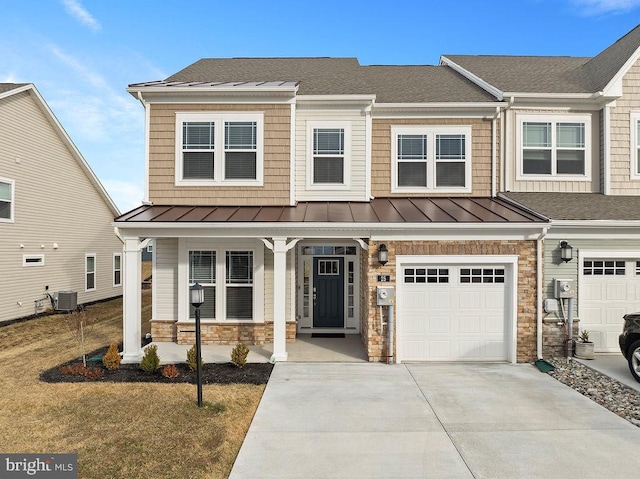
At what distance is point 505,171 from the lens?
9875 millimetres

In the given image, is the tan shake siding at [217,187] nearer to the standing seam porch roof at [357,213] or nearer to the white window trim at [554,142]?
the standing seam porch roof at [357,213]

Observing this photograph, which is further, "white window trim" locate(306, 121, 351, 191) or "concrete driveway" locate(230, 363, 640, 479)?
"white window trim" locate(306, 121, 351, 191)

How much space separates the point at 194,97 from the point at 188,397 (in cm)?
703

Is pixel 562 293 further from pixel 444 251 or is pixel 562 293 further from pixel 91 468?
pixel 91 468

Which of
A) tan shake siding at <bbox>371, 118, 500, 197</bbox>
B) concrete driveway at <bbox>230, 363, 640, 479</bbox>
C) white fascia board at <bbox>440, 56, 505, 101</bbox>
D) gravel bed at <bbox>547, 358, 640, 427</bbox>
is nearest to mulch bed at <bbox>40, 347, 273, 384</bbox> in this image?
concrete driveway at <bbox>230, 363, 640, 479</bbox>

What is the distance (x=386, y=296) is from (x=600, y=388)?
4.16 metres

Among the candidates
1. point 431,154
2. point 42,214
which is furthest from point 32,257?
point 431,154

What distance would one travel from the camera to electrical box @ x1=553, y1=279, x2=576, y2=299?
8070mm

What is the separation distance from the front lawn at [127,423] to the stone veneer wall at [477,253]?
2.78 metres

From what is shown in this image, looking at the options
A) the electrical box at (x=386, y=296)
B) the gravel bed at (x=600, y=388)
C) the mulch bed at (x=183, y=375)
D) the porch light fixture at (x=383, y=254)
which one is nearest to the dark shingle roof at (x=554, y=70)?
the porch light fixture at (x=383, y=254)

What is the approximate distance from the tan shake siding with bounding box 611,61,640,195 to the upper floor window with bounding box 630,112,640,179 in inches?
3.8

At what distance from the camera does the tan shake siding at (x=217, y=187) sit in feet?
30.0

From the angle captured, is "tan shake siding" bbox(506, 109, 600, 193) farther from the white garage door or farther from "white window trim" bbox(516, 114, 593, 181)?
the white garage door

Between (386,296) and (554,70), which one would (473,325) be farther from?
(554,70)
